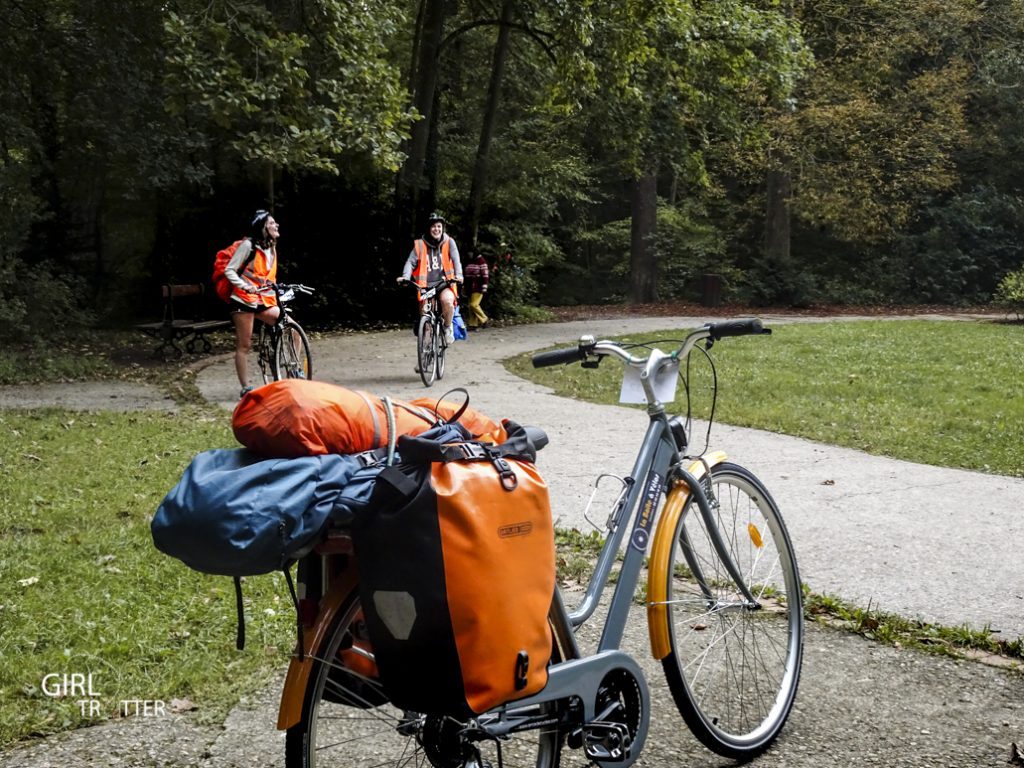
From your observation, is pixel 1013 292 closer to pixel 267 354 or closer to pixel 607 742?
pixel 267 354

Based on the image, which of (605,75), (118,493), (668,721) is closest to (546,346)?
(605,75)

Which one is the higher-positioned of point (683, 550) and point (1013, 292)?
point (1013, 292)

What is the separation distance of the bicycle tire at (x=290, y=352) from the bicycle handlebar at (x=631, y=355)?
9235 millimetres

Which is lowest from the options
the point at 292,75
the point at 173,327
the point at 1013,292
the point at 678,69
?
the point at 173,327

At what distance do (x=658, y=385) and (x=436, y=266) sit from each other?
10921mm

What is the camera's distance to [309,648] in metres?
2.67

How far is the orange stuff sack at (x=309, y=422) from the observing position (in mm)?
2633

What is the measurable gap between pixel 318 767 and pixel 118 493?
499cm

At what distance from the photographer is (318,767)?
2902 mm

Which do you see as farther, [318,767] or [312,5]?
[312,5]

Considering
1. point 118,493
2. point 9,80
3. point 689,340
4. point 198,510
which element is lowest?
point 118,493

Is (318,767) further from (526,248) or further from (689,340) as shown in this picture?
(526,248)

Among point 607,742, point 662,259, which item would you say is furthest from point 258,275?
point 662,259

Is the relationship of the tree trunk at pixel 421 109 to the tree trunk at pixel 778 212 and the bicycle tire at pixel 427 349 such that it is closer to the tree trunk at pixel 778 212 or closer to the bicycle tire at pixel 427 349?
the bicycle tire at pixel 427 349
